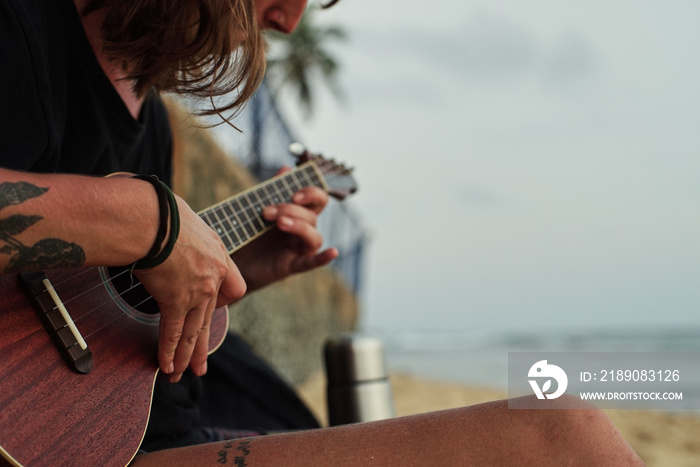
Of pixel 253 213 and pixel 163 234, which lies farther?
pixel 253 213

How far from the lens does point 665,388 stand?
391 inches

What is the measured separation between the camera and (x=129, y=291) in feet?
4.08

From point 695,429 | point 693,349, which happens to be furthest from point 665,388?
point 693,349

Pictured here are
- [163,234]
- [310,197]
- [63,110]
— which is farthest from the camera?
[310,197]

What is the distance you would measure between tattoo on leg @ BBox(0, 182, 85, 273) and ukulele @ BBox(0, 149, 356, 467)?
5.6 inches

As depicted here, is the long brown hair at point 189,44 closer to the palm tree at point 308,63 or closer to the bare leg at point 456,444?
the bare leg at point 456,444

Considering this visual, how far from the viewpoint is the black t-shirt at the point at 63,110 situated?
1082 millimetres

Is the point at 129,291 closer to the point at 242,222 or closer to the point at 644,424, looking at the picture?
the point at 242,222

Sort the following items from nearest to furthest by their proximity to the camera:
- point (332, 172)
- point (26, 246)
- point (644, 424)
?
1. point (26, 246)
2. point (332, 172)
3. point (644, 424)

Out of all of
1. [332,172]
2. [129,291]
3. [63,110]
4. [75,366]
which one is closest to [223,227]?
[129,291]

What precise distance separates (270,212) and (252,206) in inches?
2.5

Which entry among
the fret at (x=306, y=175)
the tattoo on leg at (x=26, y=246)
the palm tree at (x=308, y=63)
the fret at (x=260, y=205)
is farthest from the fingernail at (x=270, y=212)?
the palm tree at (x=308, y=63)

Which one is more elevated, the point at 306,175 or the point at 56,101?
the point at 56,101

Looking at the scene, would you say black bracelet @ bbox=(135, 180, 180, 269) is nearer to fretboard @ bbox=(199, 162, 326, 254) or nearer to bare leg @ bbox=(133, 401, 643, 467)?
bare leg @ bbox=(133, 401, 643, 467)
